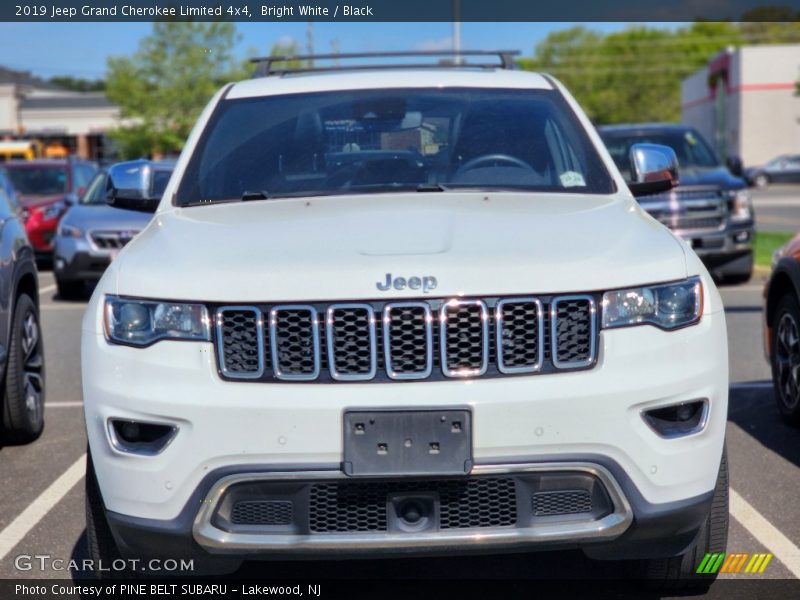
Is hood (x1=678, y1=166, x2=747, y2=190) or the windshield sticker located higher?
the windshield sticker

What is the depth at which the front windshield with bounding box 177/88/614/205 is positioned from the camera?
16.2ft

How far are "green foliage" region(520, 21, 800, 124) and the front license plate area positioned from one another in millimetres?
104905

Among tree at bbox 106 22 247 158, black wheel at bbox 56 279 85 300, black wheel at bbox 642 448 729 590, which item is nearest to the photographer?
black wheel at bbox 642 448 729 590

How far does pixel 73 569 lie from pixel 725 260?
10559 millimetres

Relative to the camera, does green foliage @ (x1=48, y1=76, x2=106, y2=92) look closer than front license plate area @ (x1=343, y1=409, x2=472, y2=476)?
No

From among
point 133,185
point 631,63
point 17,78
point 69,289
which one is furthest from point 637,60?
point 133,185

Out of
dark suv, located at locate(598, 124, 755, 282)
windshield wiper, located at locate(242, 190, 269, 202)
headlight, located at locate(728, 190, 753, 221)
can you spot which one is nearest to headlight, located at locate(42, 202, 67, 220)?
dark suv, located at locate(598, 124, 755, 282)

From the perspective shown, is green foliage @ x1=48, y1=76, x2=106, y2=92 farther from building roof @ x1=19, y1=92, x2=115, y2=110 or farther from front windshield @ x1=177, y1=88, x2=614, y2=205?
front windshield @ x1=177, y1=88, x2=614, y2=205

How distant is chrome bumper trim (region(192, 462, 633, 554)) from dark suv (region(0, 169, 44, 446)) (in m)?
2.87

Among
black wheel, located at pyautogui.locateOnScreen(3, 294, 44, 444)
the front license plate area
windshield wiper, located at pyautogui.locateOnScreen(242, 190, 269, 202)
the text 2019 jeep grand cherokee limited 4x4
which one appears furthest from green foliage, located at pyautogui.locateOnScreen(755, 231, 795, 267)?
the front license plate area

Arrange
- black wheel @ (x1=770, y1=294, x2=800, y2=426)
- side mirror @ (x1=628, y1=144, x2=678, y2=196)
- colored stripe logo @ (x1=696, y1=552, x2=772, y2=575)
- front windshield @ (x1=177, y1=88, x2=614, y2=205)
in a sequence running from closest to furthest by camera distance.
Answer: colored stripe logo @ (x1=696, y1=552, x2=772, y2=575) → front windshield @ (x1=177, y1=88, x2=614, y2=205) → side mirror @ (x1=628, y1=144, x2=678, y2=196) → black wheel @ (x1=770, y1=294, x2=800, y2=426)

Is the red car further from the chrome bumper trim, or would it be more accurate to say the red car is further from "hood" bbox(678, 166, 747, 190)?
the chrome bumper trim

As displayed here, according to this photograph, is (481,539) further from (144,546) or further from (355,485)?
(144,546)

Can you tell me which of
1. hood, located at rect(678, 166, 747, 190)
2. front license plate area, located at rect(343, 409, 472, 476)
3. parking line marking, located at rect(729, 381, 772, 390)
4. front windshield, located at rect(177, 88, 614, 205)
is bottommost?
parking line marking, located at rect(729, 381, 772, 390)
